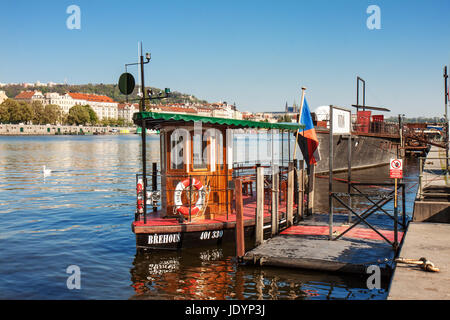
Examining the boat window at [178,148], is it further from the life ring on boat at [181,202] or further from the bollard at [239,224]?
the bollard at [239,224]

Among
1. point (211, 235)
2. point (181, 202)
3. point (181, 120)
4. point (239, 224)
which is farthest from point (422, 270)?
point (181, 120)

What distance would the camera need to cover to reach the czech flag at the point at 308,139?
17.3m

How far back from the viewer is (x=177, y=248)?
12.6 meters

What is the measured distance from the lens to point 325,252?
442 inches

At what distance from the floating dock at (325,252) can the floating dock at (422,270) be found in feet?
2.71

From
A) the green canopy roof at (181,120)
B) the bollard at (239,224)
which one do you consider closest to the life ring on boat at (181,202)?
the bollard at (239,224)

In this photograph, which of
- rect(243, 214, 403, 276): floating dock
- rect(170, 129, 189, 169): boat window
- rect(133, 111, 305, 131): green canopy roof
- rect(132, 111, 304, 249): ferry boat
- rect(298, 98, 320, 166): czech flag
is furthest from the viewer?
rect(298, 98, 320, 166): czech flag

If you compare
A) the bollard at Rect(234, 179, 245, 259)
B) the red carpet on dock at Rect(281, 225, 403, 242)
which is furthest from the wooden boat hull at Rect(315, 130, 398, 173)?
the bollard at Rect(234, 179, 245, 259)

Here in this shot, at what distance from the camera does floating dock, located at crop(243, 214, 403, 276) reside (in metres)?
10.3

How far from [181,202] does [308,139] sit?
693 centimetres

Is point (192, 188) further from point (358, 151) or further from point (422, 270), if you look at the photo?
point (358, 151)

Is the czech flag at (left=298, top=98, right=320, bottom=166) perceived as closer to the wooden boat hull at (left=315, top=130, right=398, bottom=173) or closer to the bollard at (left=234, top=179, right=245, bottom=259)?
the bollard at (left=234, top=179, right=245, bottom=259)

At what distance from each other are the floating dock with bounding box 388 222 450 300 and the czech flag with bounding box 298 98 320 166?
250 inches
